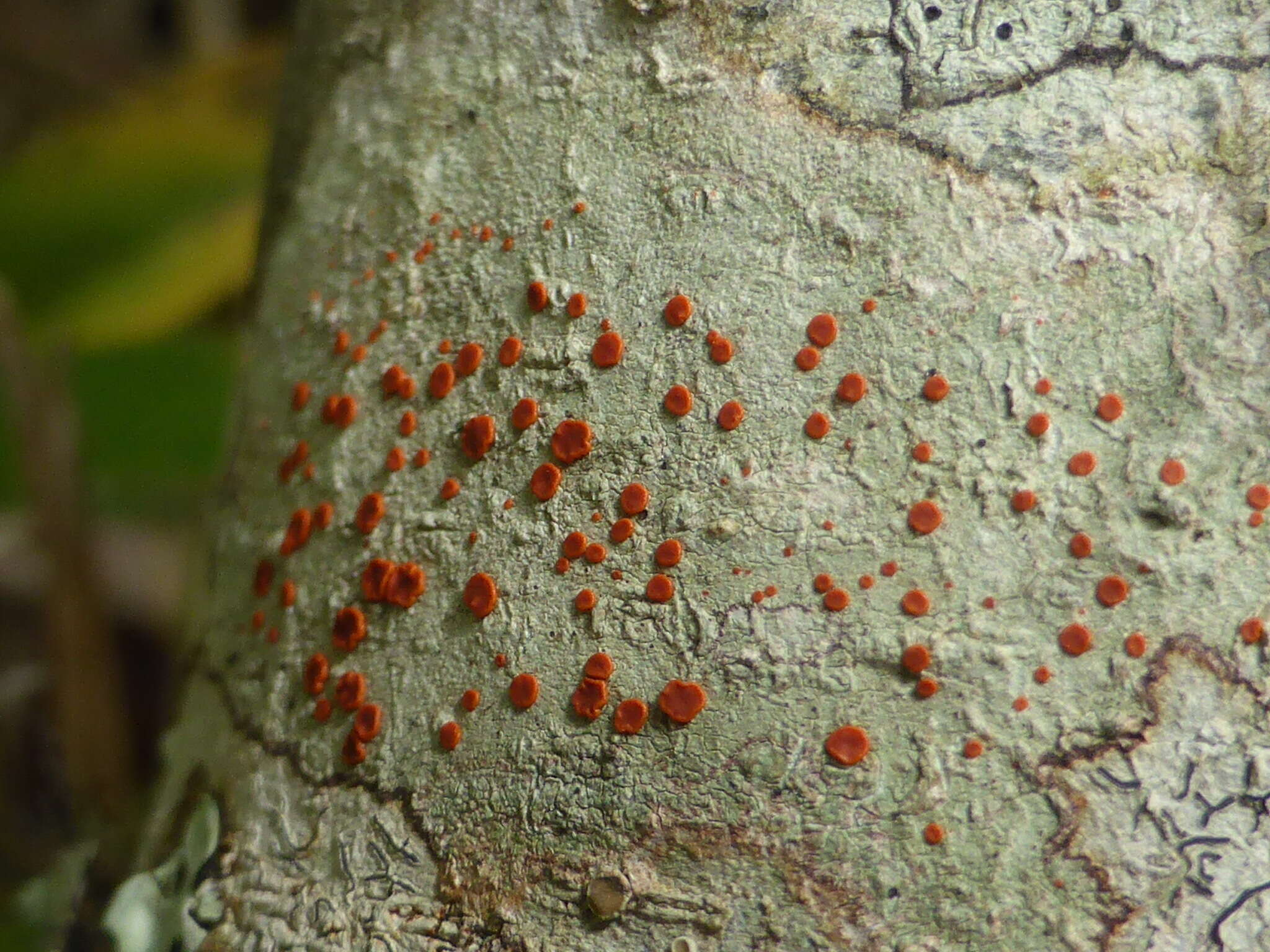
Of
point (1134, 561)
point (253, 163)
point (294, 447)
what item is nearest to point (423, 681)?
point (294, 447)

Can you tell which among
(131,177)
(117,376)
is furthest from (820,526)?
(131,177)

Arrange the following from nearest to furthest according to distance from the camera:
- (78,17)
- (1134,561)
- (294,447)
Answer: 1. (1134,561)
2. (294,447)
3. (78,17)

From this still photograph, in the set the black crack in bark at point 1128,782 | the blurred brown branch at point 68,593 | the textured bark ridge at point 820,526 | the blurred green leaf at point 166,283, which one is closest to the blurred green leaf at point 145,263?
the blurred green leaf at point 166,283

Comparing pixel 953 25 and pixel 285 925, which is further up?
pixel 953 25

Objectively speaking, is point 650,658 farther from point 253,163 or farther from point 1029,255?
point 253,163

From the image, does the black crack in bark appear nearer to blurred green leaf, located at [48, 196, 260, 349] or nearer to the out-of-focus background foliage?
the out-of-focus background foliage

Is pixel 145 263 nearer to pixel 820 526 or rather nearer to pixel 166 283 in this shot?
pixel 166 283

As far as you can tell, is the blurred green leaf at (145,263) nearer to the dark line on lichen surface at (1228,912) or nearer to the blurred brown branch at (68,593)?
the blurred brown branch at (68,593)
